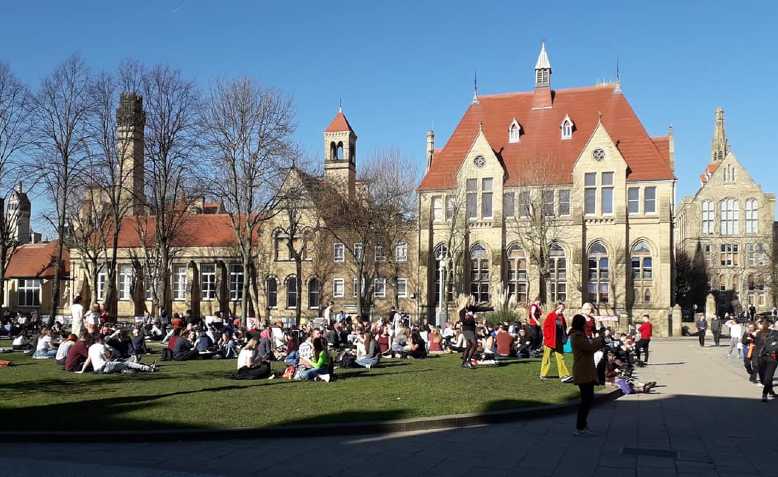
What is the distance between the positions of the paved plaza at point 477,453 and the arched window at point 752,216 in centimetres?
8988

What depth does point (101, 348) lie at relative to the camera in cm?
2144

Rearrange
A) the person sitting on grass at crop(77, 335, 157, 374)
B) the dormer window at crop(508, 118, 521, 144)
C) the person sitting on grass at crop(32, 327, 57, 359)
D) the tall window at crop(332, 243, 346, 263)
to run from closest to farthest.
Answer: the person sitting on grass at crop(77, 335, 157, 374) < the person sitting on grass at crop(32, 327, 57, 359) < the dormer window at crop(508, 118, 521, 144) < the tall window at crop(332, 243, 346, 263)

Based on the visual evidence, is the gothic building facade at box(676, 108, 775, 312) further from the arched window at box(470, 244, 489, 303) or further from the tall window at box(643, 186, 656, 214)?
the arched window at box(470, 244, 489, 303)

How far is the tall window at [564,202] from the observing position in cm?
5703

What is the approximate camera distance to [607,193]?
56.3m

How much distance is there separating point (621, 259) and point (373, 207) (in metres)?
18.3

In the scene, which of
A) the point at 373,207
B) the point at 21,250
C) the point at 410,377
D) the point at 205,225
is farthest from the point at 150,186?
the point at 21,250

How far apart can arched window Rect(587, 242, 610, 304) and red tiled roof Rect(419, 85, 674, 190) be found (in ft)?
18.5

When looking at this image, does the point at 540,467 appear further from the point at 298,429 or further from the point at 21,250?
the point at 21,250

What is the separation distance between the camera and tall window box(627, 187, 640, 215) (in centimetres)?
Result: 5578

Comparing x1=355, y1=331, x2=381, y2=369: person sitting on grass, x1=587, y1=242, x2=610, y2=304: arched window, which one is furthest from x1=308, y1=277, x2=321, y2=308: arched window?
x1=355, y1=331, x2=381, y2=369: person sitting on grass

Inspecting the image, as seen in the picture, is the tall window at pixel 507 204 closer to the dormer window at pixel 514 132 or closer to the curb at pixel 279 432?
the dormer window at pixel 514 132

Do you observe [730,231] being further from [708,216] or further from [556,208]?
[556,208]

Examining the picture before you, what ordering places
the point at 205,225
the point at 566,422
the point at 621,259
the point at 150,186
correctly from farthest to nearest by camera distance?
the point at 205,225, the point at 621,259, the point at 150,186, the point at 566,422
